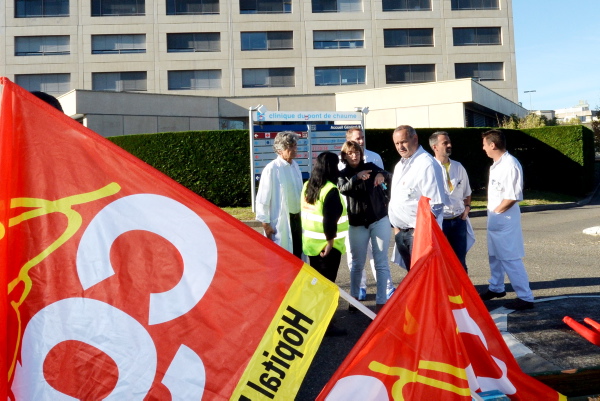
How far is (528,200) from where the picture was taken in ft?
71.9

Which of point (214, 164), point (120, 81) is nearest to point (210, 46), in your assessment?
point (120, 81)

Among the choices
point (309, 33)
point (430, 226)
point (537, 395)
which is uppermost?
point (309, 33)

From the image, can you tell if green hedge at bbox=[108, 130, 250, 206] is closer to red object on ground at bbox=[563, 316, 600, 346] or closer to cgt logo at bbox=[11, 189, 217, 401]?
red object on ground at bbox=[563, 316, 600, 346]

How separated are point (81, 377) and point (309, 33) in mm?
41147

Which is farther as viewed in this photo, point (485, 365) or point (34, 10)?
point (34, 10)

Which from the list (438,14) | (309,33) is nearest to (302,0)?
(309,33)

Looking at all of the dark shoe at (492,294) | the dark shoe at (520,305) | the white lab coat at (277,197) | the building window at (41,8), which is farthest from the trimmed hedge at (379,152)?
the building window at (41,8)

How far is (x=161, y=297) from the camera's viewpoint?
8.10 feet

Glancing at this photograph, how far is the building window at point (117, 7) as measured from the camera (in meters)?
40.8

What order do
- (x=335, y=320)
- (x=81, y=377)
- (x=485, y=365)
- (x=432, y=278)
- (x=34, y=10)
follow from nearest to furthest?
(x=81, y=377), (x=432, y=278), (x=485, y=365), (x=335, y=320), (x=34, y=10)

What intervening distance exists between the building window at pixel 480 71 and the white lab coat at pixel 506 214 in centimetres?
3915

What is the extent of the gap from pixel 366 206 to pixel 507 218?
145cm

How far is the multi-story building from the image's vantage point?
40.8m

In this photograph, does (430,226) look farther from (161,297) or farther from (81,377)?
(81,377)
